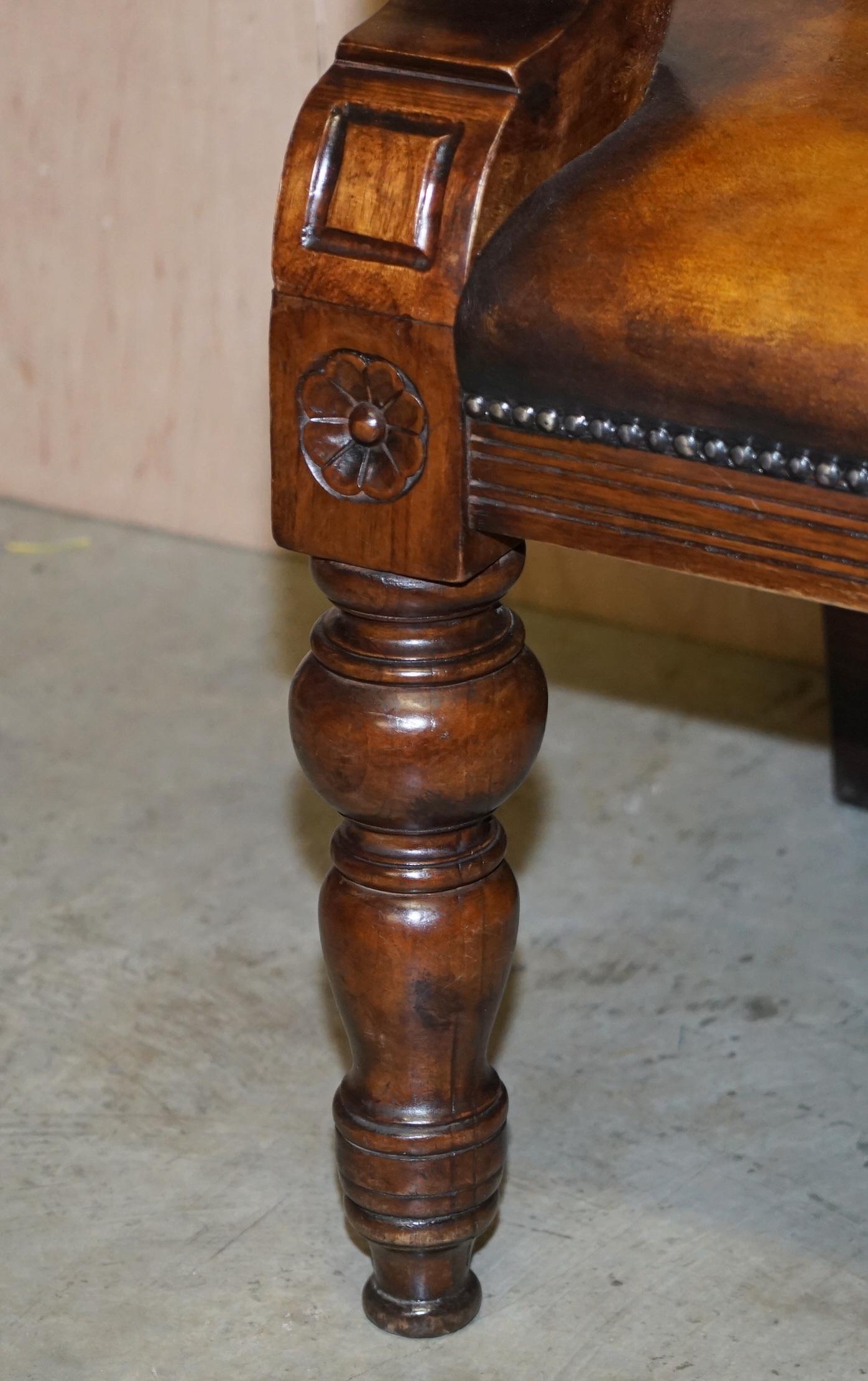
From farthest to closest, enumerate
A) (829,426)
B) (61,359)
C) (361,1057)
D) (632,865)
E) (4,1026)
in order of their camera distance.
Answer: (61,359), (632,865), (4,1026), (361,1057), (829,426)

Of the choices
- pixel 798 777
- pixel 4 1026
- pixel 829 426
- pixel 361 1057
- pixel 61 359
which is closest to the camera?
pixel 829 426

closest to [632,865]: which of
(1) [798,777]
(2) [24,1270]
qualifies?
(1) [798,777]

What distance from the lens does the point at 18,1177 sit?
1108 millimetres

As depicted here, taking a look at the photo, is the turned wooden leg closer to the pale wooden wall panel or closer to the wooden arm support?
the wooden arm support

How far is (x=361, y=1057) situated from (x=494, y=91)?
0.45m

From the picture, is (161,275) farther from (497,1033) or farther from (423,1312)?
(423,1312)

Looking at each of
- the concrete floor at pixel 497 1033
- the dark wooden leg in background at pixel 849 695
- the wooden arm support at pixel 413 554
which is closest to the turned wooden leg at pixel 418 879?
the wooden arm support at pixel 413 554

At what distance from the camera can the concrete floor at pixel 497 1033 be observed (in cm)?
100

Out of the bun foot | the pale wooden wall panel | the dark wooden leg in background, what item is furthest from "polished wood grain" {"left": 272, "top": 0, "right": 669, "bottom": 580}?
the pale wooden wall panel

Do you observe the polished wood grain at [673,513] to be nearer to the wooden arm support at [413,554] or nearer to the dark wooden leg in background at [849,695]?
the wooden arm support at [413,554]

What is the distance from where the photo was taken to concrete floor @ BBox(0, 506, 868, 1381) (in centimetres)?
100

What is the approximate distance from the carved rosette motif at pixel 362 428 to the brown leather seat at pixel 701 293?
0.03m

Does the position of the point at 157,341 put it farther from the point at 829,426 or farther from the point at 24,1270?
the point at 829,426

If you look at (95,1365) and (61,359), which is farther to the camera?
(61,359)
